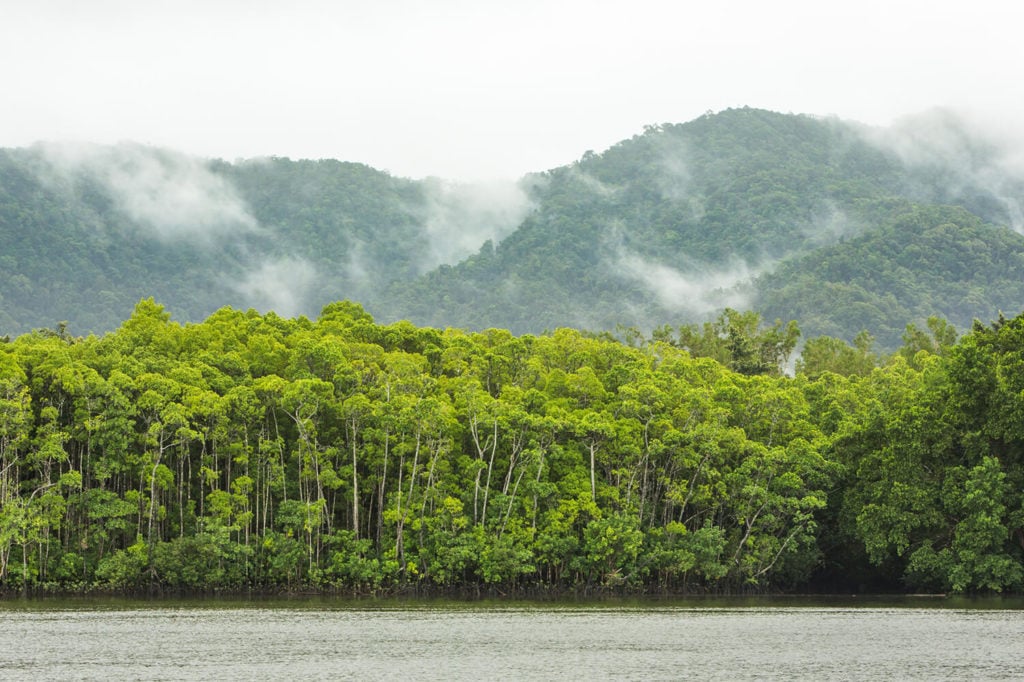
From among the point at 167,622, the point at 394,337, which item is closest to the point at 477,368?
the point at 394,337

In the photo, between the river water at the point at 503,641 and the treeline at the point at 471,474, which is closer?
the river water at the point at 503,641

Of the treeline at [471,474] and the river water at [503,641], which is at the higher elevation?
the treeline at [471,474]

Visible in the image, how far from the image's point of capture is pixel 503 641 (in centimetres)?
4319

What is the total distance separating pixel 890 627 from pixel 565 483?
2301 cm

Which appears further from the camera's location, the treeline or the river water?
the treeline

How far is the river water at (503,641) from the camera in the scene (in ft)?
116

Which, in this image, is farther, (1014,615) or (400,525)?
(400,525)

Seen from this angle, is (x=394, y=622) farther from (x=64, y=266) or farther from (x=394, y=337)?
(x=64, y=266)

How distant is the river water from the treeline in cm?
553

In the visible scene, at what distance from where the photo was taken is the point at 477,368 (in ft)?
253

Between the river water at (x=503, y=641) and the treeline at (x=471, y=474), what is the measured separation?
18.1 feet

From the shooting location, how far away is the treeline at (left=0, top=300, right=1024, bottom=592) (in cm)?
6334

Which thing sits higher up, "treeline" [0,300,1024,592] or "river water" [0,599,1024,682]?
"treeline" [0,300,1024,592]

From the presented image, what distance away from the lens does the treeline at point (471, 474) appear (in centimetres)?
6334
